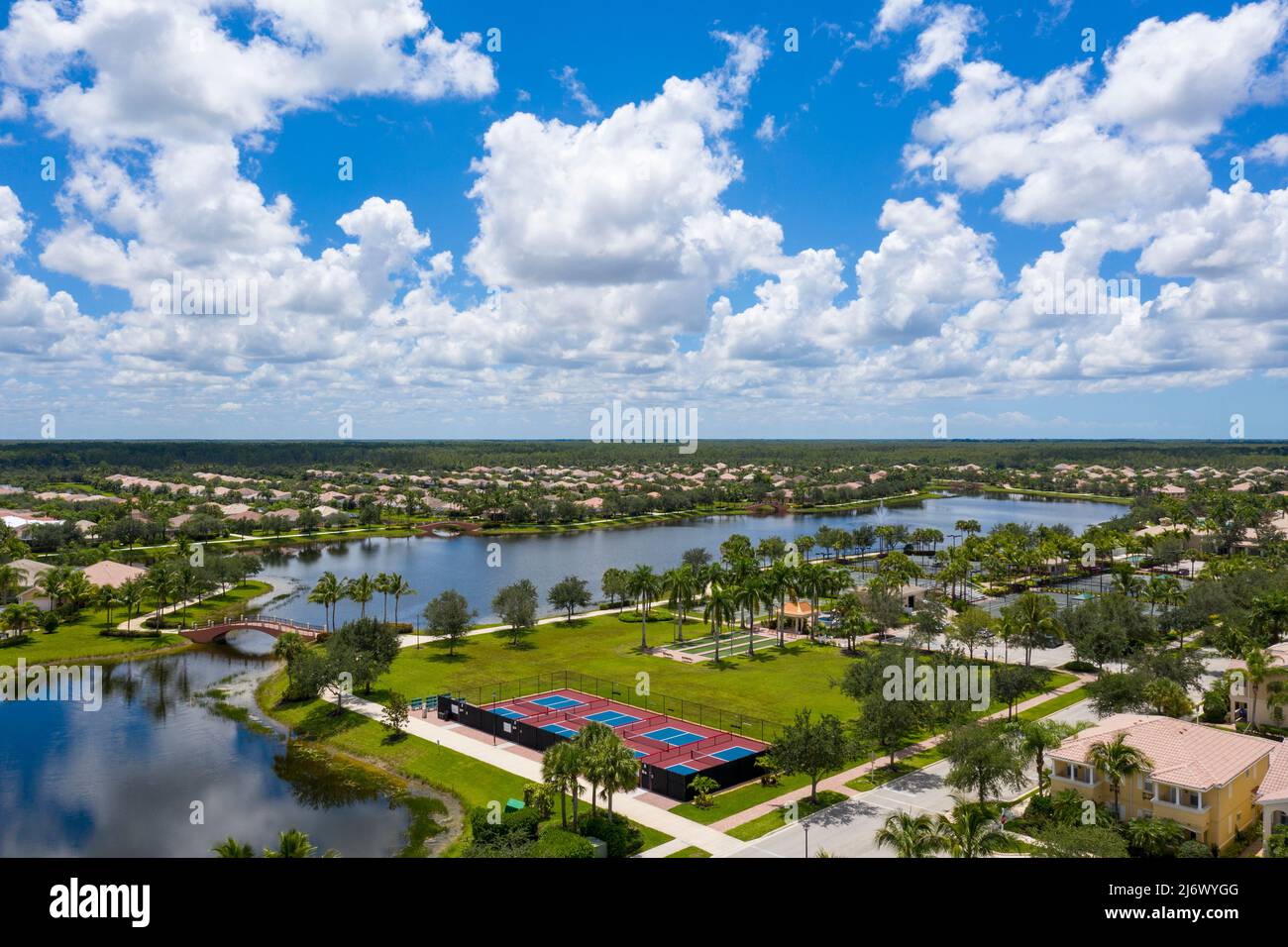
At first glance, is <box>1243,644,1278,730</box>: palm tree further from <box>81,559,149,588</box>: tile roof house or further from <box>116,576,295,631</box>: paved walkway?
<box>81,559,149,588</box>: tile roof house

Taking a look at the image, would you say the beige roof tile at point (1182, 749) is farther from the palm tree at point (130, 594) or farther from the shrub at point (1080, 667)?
the palm tree at point (130, 594)

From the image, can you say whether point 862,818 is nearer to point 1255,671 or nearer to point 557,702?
point 557,702

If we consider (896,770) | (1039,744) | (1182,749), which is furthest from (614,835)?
(1182,749)

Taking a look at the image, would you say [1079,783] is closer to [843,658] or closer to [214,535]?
[843,658]

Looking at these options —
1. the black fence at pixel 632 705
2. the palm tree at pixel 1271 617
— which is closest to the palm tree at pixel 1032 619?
the palm tree at pixel 1271 617
